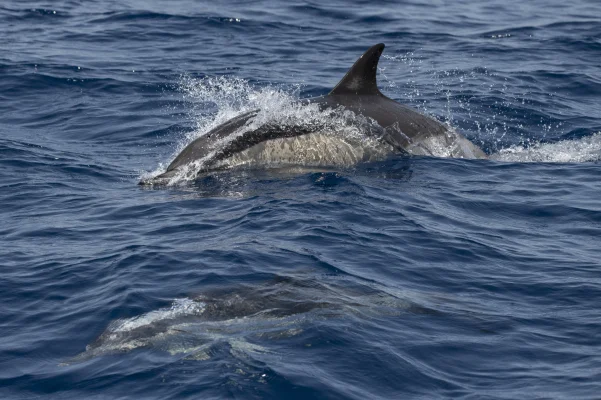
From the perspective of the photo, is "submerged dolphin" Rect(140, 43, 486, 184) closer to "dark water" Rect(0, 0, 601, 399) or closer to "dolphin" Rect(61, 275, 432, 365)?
"dark water" Rect(0, 0, 601, 399)

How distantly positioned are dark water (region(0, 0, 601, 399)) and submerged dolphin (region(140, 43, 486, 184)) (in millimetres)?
324

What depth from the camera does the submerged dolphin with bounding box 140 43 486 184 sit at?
14836mm

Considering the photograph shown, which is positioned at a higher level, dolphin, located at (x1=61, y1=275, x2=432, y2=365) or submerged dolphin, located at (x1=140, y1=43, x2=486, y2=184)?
submerged dolphin, located at (x1=140, y1=43, x2=486, y2=184)

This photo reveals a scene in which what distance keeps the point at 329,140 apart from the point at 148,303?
5.86 metres

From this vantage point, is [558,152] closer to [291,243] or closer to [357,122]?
[357,122]

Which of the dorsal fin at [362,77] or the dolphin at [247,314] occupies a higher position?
the dorsal fin at [362,77]

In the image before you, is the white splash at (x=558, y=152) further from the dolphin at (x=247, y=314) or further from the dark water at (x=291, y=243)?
the dolphin at (x=247, y=314)

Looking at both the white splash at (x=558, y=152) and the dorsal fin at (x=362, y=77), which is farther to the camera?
the white splash at (x=558, y=152)

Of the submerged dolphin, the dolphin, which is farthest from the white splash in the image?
the dolphin

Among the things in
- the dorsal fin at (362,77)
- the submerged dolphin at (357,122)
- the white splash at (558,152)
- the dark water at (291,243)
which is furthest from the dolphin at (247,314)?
the white splash at (558,152)

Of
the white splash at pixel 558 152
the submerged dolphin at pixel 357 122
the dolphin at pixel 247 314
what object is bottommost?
the dolphin at pixel 247 314

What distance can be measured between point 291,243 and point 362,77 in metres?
4.25

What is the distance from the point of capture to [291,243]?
39.0 feet

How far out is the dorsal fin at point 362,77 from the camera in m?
14.9
